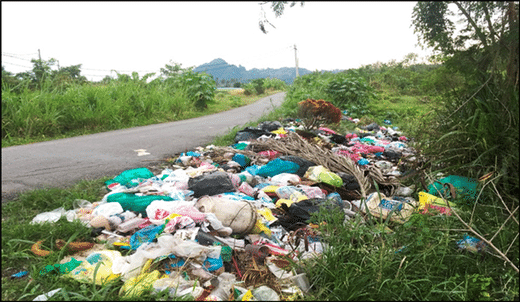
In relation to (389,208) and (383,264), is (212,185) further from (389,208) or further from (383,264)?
(383,264)

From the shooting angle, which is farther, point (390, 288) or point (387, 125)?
point (387, 125)

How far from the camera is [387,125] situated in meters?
8.86

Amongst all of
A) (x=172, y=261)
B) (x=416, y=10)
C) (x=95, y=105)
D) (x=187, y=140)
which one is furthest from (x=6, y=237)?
(x=95, y=105)

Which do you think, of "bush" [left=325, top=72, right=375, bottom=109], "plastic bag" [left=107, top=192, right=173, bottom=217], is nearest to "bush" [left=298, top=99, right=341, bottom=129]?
"bush" [left=325, top=72, right=375, bottom=109]

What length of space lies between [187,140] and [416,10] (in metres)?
4.69

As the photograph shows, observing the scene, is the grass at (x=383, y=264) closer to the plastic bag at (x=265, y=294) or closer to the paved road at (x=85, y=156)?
the plastic bag at (x=265, y=294)

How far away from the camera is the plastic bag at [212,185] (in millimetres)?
3219

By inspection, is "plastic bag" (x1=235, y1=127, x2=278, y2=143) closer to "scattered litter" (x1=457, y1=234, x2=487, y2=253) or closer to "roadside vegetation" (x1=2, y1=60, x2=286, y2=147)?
"roadside vegetation" (x1=2, y1=60, x2=286, y2=147)

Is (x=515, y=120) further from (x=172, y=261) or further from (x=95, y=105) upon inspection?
(x=95, y=105)

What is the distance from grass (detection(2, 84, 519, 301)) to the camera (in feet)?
5.83

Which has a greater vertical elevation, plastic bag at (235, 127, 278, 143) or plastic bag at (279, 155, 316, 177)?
plastic bag at (235, 127, 278, 143)

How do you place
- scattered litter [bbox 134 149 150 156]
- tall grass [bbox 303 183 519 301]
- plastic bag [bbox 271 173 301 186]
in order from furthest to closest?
scattered litter [bbox 134 149 150 156] → plastic bag [bbox 271 173 301 186] → tall grass [bbox 303 183 519 301]

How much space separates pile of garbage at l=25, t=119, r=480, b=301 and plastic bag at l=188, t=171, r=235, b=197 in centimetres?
1

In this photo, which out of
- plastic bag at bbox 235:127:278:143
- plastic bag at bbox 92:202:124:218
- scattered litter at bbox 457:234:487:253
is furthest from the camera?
plastic bag at bbox 235:127:278:143
